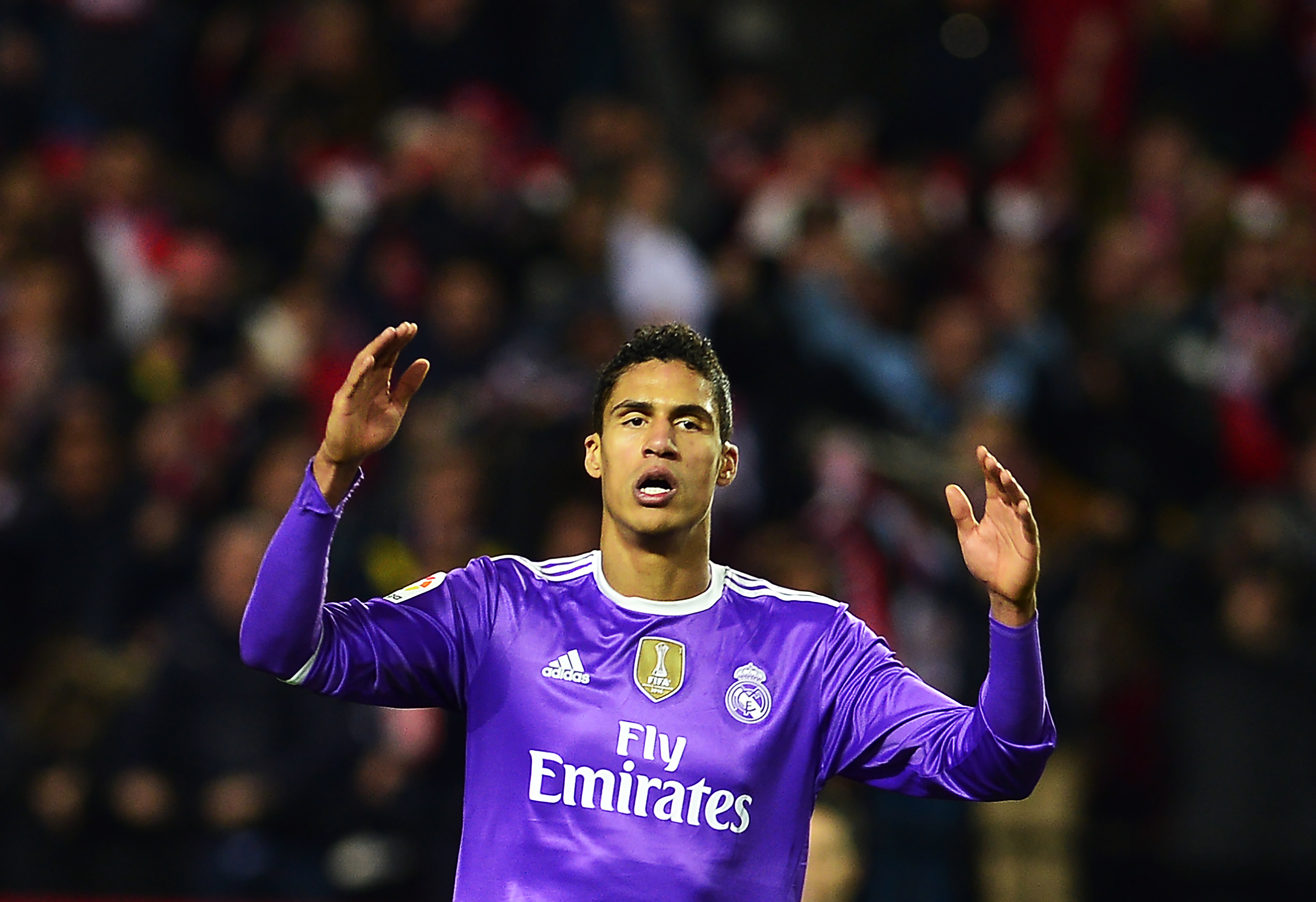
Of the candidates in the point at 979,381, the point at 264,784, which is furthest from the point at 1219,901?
the point at 264,784

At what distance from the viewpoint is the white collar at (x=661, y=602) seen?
4746 mm

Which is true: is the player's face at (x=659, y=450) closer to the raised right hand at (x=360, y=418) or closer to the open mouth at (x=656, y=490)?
the open mouth at (x=656, y=490)

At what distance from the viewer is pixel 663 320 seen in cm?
868

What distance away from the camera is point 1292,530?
10062 mm

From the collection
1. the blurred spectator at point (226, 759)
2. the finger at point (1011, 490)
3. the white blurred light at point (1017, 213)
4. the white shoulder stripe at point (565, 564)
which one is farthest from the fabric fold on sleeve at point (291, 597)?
the white blurred light at point (1017, 213)

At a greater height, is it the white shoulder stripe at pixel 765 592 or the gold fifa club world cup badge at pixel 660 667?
the white shoulder stripe at pixel 765 592

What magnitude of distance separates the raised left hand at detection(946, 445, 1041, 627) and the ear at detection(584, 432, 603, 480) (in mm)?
876

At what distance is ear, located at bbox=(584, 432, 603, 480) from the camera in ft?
15.8

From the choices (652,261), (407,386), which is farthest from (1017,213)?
(407,386)

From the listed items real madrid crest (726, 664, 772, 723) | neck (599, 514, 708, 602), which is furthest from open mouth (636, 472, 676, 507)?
real madrid crest (726, 664, 772, 723)

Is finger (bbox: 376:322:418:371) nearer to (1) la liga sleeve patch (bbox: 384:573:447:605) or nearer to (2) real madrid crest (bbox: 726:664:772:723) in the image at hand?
(1) la liga sleeve patch (bbox: 384:573:447:605)

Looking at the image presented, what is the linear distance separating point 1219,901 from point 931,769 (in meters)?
5.70

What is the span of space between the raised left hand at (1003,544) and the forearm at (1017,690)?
0.04 metres

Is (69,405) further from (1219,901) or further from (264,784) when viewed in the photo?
(1219,901)
